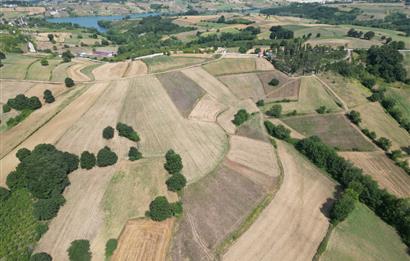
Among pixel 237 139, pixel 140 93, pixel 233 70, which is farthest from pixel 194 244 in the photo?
pixel 233 70

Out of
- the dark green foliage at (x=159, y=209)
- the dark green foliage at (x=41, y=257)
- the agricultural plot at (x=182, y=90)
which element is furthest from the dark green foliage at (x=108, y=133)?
the dark green foliage at (x=41, y=257)

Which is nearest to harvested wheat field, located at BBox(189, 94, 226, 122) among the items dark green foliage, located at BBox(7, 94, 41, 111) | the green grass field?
the green grass field

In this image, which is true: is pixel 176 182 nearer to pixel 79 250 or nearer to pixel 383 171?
pixel 79 250

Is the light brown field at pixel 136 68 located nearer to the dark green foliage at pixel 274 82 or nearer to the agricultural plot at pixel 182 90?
the agricultural plot at pixel 182 90

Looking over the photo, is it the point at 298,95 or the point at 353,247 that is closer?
the point at 353,247

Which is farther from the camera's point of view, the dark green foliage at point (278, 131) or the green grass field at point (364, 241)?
the dark green foliage at point (278, 131)

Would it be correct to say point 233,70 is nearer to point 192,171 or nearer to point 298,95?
point 298,95
